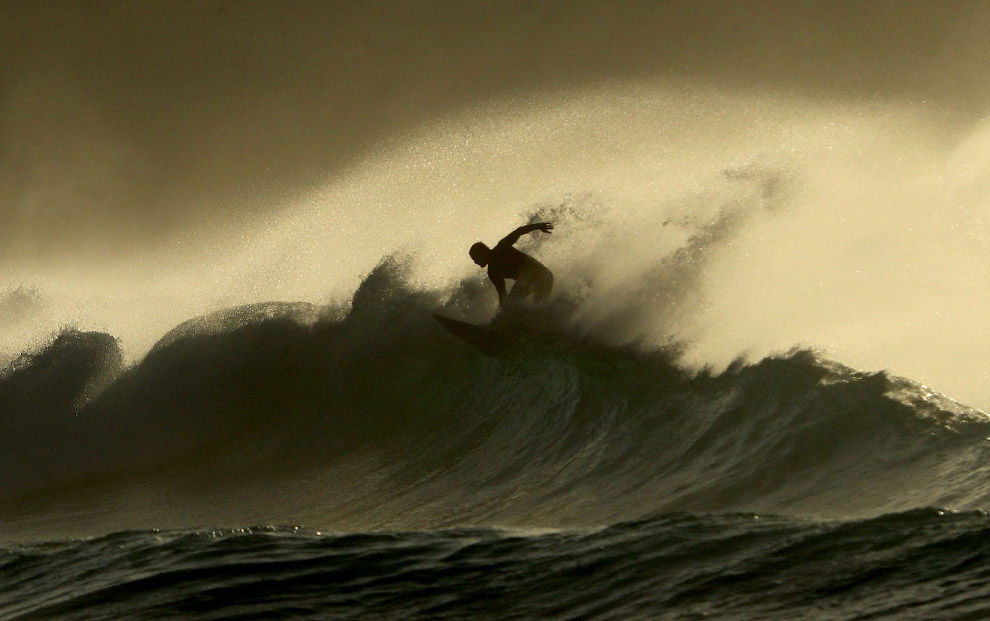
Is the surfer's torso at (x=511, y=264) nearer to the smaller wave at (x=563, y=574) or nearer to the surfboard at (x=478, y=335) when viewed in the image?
the surfboard at (x=478, y=335)

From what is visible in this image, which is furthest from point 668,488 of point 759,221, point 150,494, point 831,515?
point 150,494

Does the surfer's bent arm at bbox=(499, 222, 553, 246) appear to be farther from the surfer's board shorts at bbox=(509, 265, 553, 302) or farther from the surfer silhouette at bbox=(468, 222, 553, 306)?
the surfer's board shorts at bbox=(509, 265, 553, 302)

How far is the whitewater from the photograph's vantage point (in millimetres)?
5129

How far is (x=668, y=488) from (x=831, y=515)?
1.42 metres

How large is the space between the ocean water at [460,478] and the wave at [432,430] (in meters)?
0.03

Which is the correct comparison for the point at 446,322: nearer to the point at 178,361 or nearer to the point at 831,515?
the point at 178,361

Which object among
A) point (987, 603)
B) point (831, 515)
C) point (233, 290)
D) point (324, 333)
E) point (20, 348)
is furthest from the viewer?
point (233, 290)

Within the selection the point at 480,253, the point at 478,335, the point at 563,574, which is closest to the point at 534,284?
the point at 480,253

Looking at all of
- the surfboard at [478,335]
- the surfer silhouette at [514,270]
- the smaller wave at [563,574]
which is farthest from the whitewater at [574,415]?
the surfer silhouette at [514,270]

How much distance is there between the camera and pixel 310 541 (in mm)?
6238

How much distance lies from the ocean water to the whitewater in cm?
3

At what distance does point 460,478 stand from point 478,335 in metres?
2.41

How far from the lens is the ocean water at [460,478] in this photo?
491 cm

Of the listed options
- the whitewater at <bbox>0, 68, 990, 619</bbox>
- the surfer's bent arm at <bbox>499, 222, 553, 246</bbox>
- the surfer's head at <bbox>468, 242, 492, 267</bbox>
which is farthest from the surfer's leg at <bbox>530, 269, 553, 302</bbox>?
the surfer's head at <bbox>468, 242, 492, 267</bbox>
